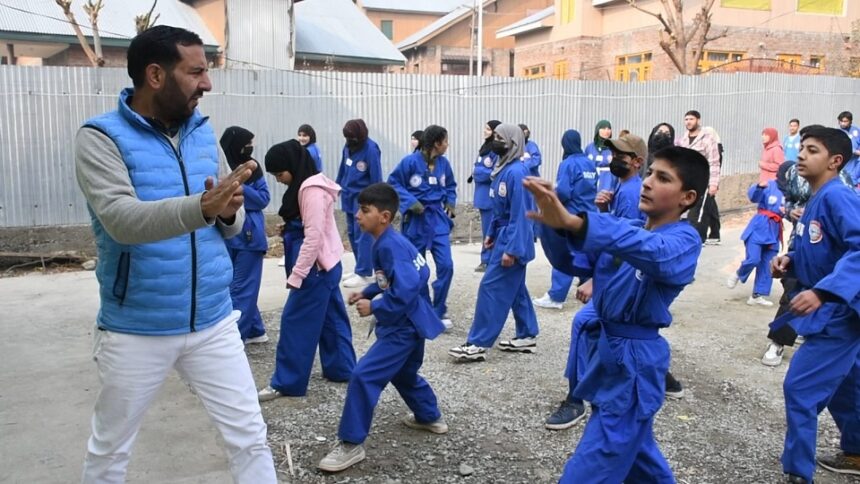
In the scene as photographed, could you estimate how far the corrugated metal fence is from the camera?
1026 centimetres

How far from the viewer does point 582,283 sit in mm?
4086

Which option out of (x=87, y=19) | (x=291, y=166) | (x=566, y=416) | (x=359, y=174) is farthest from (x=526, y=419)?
(x=87, y=19)

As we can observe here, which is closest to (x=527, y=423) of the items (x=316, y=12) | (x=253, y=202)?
(x=253, y=202)

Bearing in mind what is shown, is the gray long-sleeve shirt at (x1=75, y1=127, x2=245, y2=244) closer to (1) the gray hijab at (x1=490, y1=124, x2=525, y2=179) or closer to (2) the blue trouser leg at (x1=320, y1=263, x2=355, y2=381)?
(2) the blue trouser leg at (x1=320, y1=263, x2=355, y2=381)

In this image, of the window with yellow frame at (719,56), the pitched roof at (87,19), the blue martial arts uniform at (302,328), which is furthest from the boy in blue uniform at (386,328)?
the window with yellow frame at (719,56)

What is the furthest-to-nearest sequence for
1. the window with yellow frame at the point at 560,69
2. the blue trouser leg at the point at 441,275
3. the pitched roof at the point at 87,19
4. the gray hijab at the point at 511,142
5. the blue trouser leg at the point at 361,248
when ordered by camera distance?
1. the window with yellow frame at the point at 560,69
2. the pitched roof at the point at 87,19
3. the blue trouser leg at the point at 361,248
4. the blue trouser leg at the point at 441,275
5. the gray hijab at the point at 511,142

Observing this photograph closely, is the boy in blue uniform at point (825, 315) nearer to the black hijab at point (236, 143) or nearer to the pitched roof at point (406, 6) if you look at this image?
the black hijab at point (236, 143)

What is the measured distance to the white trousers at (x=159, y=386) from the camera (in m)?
2.59

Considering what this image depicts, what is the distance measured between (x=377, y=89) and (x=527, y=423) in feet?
30.1

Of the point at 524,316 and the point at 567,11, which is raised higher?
the point at 567,11

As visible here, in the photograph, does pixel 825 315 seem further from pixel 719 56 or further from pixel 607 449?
pixel 719 56

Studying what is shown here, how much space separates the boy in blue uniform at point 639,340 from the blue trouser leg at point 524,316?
2.91 meters

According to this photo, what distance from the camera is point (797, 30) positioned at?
2311 cm

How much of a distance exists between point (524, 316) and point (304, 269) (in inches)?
85.3
